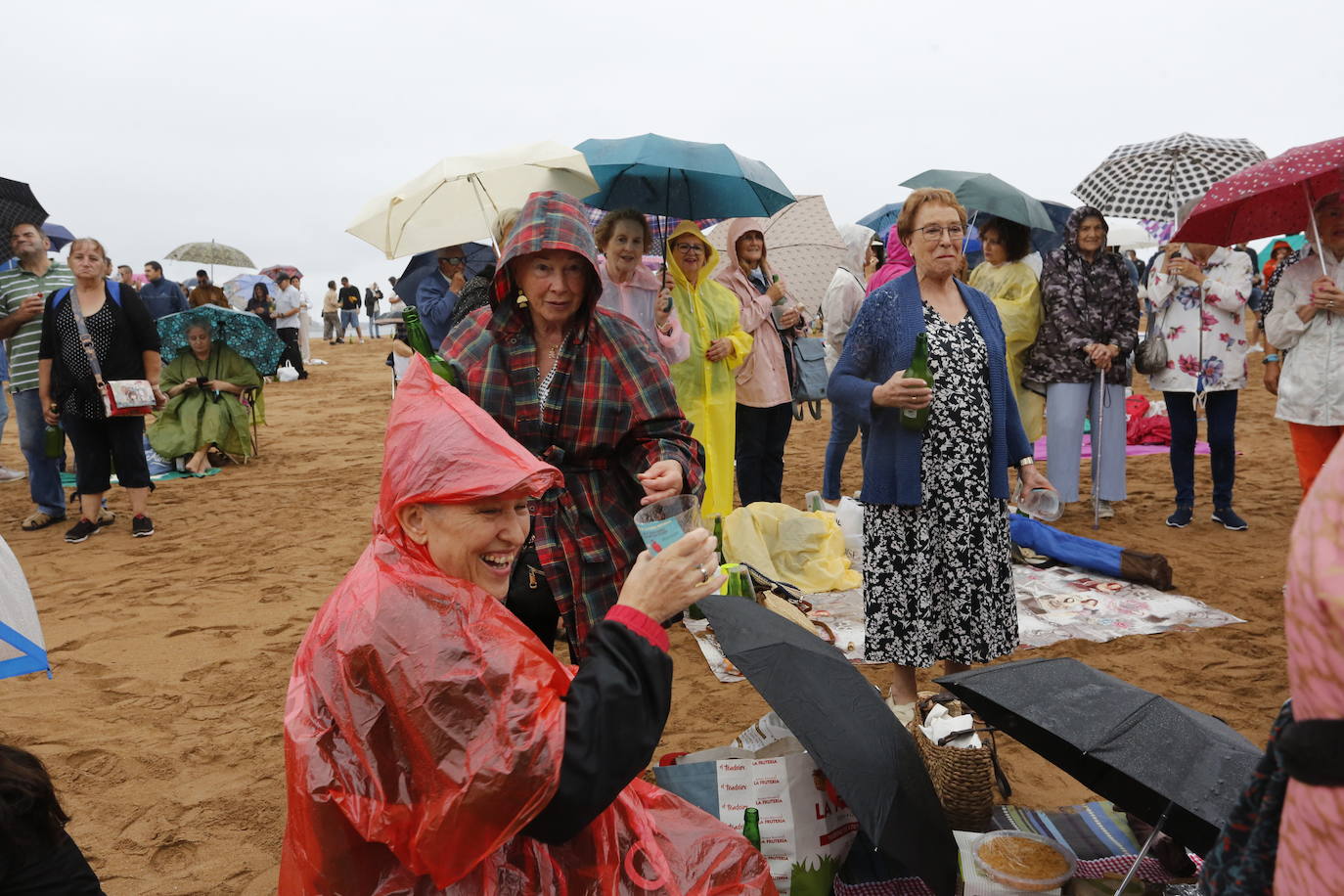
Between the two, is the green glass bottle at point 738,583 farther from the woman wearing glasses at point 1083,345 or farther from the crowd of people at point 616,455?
the woman wearing glasses at point 1083,345

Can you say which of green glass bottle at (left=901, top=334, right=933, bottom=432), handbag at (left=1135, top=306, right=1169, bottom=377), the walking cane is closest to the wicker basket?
green glass bottle at (left=901, top=334, right=933, bottom=432)

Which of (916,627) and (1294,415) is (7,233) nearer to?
(916,627)

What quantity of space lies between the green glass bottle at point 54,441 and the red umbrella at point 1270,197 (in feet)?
26.4

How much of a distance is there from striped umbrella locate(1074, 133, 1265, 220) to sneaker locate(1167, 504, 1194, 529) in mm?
2111

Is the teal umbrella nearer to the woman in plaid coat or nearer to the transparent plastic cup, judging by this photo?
the transparent plastic cup

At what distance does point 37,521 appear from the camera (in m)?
7.85

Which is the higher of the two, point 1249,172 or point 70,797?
point 1249,172

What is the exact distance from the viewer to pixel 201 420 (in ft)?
34.4

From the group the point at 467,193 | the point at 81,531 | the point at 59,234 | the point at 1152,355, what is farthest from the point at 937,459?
the point at 59,234

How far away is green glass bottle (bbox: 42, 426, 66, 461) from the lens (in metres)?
7.29

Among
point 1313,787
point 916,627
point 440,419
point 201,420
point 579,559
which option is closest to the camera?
point 1313,787

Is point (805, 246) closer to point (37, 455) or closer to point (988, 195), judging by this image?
point (988, 195)

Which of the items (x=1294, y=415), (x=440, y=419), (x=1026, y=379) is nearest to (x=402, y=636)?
(x=440, y=419)

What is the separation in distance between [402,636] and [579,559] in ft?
3.56
